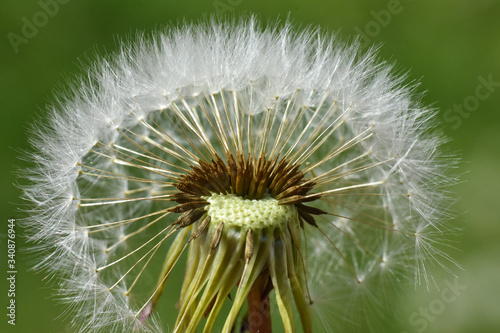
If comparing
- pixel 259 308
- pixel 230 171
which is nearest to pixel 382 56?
pixel 230 171

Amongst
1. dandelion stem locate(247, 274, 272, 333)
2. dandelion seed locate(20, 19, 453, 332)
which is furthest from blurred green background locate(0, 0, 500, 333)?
dandelion stem locate(247, 274, 272, 333)

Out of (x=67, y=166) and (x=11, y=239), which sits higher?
(x=11, y=239)

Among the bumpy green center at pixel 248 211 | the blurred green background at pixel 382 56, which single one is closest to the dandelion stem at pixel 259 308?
the bumpy green center at pixel 248 211

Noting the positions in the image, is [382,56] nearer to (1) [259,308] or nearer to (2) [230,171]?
(2) [230,171]

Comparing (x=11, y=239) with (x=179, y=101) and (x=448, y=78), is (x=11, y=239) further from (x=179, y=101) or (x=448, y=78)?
(x=448, y=78)

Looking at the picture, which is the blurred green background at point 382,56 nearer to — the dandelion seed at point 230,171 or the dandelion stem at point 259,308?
the dandelion seed at point 230,171

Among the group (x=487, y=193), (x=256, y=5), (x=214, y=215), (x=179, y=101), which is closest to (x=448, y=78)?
(x=487, y=193)

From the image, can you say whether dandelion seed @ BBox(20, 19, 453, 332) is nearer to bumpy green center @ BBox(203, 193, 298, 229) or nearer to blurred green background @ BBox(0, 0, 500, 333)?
bumpy green center @ BBox(203, 193, 298, 229)
